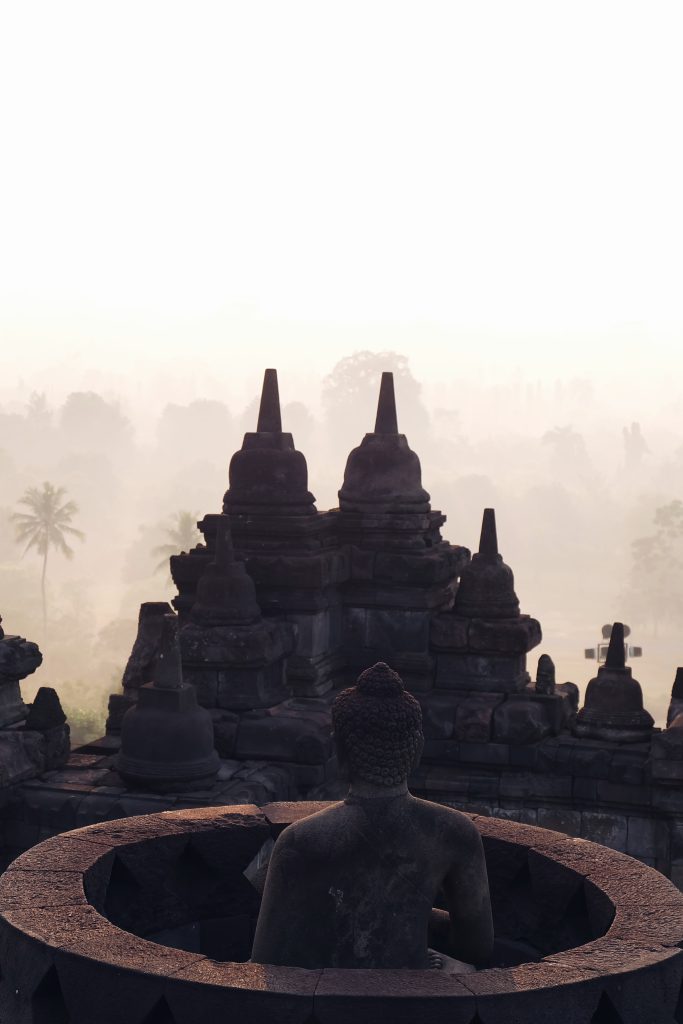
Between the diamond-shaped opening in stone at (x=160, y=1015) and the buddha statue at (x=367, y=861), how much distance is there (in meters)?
0.47

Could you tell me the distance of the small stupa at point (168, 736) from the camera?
→ 9.16 m

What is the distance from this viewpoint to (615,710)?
34.8 ft

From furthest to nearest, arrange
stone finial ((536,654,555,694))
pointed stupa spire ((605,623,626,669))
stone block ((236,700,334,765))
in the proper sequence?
stone finial ((536,654,555,694))
pointed stupa spire ((605,623,626,669))
stone block ((236,700,334,765))

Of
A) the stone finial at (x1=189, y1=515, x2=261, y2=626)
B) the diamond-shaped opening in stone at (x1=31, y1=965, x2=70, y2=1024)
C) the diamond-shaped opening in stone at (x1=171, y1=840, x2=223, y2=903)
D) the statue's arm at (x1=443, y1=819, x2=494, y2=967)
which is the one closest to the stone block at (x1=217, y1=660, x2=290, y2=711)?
the stone finial at (x1=189, y1=515, x2=261, y2=626)

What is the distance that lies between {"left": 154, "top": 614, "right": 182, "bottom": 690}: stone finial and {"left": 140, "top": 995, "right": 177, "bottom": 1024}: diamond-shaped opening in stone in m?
4.99

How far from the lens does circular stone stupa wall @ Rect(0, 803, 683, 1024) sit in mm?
4102

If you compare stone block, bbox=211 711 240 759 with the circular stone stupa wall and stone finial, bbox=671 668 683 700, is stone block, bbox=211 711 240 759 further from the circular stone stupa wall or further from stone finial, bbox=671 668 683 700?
the circular stone stupa wall

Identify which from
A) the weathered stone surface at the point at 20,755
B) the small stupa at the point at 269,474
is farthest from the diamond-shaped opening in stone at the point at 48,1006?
the small stupa at the point at 269,474

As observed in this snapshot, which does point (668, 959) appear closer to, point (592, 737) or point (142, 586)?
point (592, 737)

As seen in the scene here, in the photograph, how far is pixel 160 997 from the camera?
4199 mm

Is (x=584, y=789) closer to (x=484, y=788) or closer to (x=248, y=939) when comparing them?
(x=484, y=788)

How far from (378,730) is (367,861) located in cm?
42

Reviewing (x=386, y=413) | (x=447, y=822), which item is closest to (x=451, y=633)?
(x=386, y=413)

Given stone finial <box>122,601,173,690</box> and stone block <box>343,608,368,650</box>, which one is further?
stone block <box>343,608,368,650</box>
